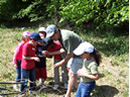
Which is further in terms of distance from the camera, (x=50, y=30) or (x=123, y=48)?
(x=123, y=48)

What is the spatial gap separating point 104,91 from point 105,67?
1310mm

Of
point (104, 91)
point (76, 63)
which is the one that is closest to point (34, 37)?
point (76, 63)

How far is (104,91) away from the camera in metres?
4.15

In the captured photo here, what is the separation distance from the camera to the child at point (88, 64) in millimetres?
2711

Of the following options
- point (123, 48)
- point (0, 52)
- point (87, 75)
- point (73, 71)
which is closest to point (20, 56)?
point (73, 71)

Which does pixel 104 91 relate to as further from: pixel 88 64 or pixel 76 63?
pixel 88 64

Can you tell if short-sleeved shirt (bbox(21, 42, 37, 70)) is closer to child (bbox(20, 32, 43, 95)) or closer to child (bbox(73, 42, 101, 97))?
child (bbox(20, 32, 43, 95))

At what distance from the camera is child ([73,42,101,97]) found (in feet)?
8.89

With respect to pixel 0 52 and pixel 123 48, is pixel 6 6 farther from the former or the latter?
pixel 123 48

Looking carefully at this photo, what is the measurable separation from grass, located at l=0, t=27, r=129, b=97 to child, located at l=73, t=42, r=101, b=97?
45.9 inches

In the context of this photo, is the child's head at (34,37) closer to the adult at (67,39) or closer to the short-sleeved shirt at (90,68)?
the adult at (67,39)

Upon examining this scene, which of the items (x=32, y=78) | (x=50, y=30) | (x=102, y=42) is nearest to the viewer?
(x=50, y=30)

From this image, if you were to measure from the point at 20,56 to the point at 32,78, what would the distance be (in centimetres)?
62

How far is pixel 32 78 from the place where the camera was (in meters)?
3.84
